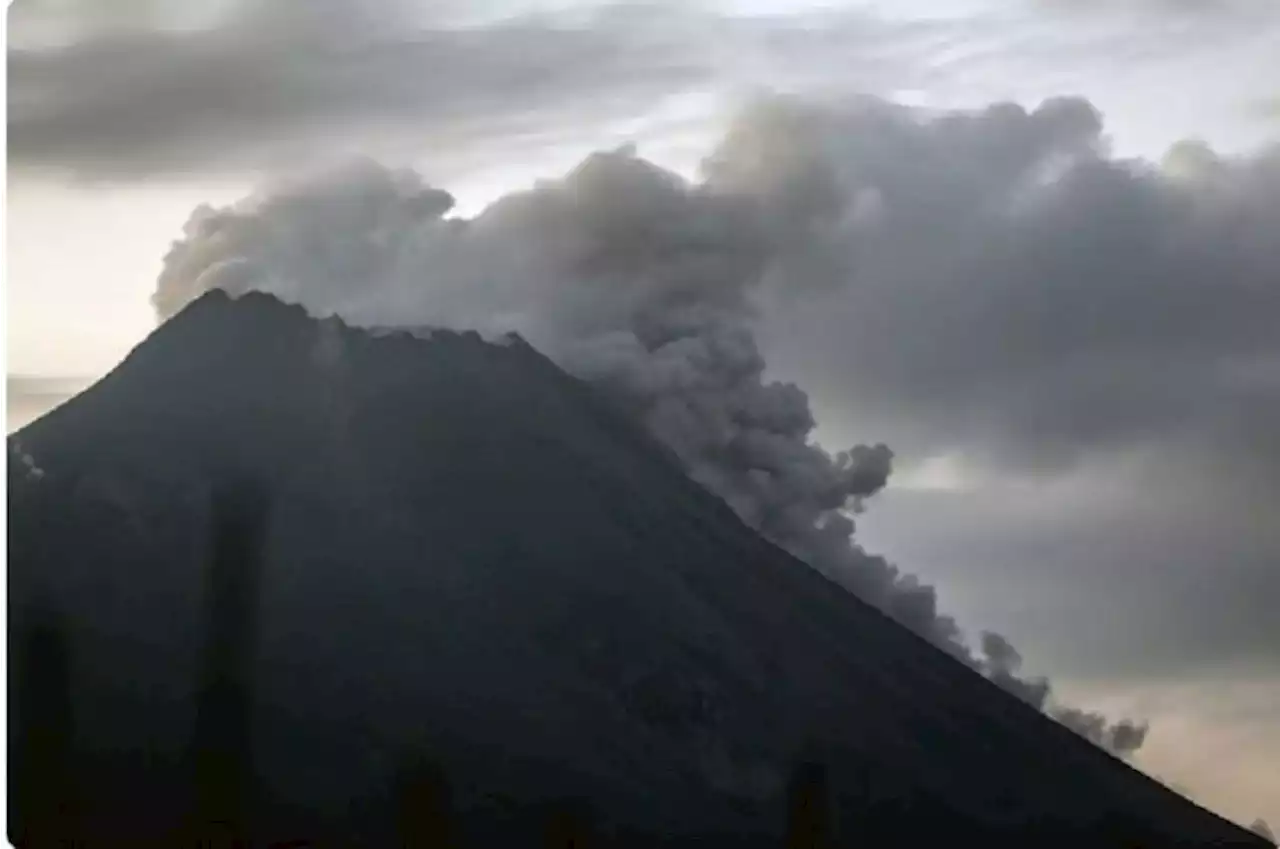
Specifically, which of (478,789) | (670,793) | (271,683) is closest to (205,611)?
(271,683)

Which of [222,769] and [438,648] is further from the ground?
[438,648]

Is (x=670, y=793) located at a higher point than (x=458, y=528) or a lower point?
lower

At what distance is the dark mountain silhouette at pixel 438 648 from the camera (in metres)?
44.9

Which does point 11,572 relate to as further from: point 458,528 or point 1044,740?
point 1044,740

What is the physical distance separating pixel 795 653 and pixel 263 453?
2062 cm

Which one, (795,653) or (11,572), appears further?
(795,653)

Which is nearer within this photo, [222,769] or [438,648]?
[222,769]

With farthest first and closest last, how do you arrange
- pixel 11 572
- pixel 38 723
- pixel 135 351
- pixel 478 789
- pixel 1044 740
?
1. pixel 135 351
2. pixel 1044 740
3. pixel 11 572
4. pixel 478 789
5. pixel 38 723

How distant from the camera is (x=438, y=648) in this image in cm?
5272

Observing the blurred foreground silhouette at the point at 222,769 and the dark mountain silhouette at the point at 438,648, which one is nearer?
the blurred foreground silhouette at the point at 222,769

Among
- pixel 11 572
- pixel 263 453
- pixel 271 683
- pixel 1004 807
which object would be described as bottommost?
pixel 1004 807

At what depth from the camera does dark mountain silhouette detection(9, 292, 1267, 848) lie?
147ft

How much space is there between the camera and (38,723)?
40.2m

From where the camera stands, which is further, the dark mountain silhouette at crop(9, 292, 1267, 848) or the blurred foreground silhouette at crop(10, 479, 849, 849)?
the dark mountain silhouette at crop(9, 292, 1267, 848)
